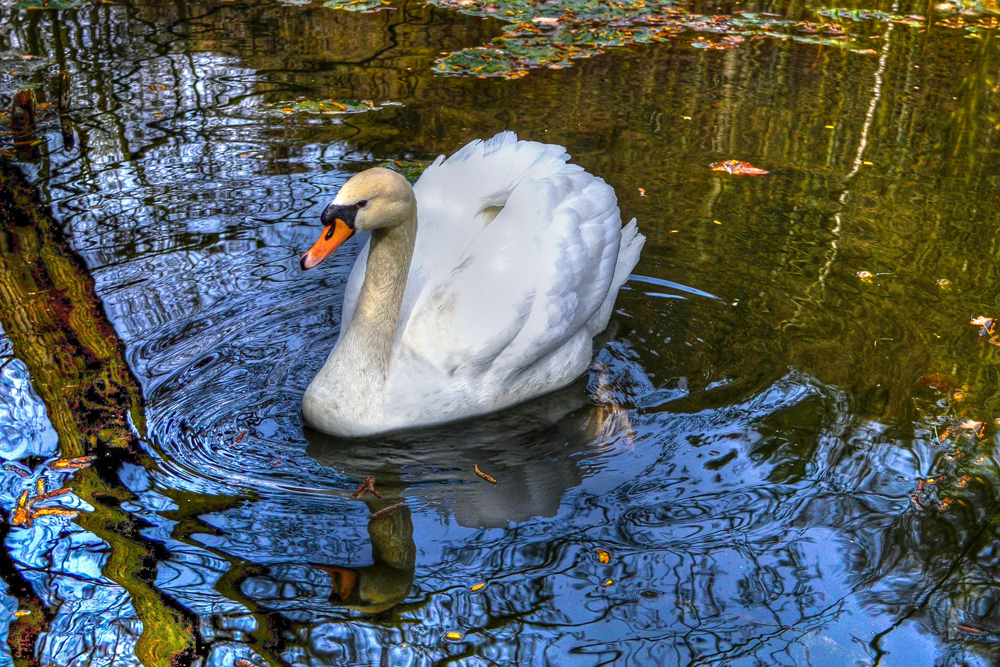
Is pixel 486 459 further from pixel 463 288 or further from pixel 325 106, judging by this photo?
pixel 325 106

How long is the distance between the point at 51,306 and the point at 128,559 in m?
2.14

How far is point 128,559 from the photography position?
369 cm

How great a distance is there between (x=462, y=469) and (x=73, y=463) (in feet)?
5.27

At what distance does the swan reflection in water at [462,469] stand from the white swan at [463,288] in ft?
0.31

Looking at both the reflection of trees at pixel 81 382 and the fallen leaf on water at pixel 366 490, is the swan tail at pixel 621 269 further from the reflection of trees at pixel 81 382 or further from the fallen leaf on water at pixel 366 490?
the reflection of trees at pixel 81 382

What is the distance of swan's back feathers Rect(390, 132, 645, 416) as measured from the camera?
4.55 m

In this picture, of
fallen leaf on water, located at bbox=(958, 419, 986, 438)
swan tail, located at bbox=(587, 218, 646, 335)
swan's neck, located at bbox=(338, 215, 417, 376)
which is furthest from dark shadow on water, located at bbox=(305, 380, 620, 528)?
fallen leaf on water, located at bbox=(958, 419, 986, 438)

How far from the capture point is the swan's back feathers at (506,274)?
4.55m

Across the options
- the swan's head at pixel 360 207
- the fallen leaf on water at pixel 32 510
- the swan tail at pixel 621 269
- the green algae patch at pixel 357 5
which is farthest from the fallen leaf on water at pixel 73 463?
the green algae patch at pixel 357 5

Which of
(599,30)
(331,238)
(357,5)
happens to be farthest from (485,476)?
(357,5)

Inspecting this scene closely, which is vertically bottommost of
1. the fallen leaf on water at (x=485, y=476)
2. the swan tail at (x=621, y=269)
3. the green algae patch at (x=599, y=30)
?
the fallen leaf on water at (x=485, y=476)

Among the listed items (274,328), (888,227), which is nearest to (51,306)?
(274,328)

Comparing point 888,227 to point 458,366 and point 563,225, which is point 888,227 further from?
point 458,366

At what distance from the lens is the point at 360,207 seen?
414 cm
